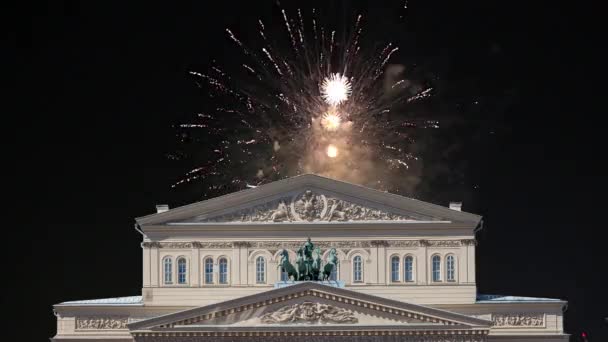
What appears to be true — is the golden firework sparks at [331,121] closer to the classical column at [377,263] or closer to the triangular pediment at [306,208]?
the triangular pediment at [306,208]

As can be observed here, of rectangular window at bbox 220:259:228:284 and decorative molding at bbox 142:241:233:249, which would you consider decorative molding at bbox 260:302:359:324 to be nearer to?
rectangular window at bbox 220:259:228:284

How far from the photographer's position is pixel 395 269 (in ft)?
514

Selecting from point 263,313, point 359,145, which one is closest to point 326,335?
point 263,313

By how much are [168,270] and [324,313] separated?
39.4 feet

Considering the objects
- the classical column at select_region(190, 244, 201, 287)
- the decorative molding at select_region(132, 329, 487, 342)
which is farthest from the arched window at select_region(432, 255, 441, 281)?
the classical column at select_region(190, 244, 201, 287)

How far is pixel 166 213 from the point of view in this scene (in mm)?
156750

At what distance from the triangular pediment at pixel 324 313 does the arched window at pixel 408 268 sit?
281 inches

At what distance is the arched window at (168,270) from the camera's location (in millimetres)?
156875

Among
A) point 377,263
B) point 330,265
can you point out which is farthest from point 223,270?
point 330,265

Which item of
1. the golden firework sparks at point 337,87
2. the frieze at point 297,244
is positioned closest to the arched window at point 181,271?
the frieze at point 297,244

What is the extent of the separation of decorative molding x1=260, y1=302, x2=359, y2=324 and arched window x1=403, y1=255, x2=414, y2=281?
25.5ft

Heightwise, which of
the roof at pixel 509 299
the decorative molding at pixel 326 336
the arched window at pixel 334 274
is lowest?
the decorative molding at pixel 326 336

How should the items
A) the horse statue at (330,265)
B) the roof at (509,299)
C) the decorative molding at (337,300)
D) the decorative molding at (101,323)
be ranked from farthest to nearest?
1. the decorative molding at (101,323)
2. the roof at (509,299)
3. the horse statue at (330,265)
4. the decorative molding at (337,300)

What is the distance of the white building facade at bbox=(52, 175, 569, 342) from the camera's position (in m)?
155
